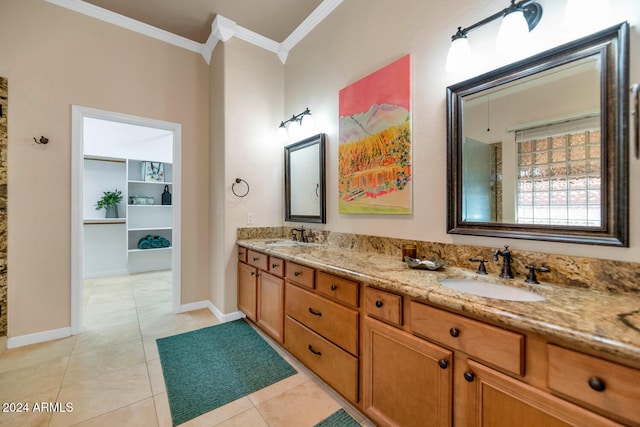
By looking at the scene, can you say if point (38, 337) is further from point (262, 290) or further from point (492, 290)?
point (492, 290)

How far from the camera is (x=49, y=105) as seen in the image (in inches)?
94.8

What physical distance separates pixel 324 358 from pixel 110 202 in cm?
477

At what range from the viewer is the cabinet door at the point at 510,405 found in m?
0.78

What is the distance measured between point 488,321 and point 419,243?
2.74ft

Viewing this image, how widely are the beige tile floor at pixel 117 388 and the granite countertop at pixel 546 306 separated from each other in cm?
88

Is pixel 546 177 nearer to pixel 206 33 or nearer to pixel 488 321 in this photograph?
pixel 488 321

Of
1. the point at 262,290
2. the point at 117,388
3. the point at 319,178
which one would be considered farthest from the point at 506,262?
the point at 117,388

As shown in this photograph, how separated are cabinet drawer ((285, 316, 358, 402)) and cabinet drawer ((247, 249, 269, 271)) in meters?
0.54

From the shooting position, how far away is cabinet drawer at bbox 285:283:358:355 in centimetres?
150

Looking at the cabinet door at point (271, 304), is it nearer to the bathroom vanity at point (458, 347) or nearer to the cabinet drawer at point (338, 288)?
the bathroom vanity at point (458, 347)

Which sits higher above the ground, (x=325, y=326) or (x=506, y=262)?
(x=506, y=262)

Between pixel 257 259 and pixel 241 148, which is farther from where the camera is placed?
pixel 241 148

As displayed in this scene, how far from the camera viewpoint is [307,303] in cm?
184

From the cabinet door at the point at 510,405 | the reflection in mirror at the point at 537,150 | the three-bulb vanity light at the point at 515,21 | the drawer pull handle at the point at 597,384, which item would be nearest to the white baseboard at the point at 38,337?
the cabinet door at the point at 510,405
